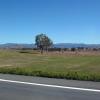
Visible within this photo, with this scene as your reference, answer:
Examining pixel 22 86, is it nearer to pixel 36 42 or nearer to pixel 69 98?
pixel 69 98

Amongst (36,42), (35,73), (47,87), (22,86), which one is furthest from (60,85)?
(36,42)

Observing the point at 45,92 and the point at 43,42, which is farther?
the point at 43,42

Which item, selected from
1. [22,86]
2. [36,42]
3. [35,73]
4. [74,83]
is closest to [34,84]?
[22,86]

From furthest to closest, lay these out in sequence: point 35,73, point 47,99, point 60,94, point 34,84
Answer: point 35,73
point 34,84
point 60,94
point 47,99

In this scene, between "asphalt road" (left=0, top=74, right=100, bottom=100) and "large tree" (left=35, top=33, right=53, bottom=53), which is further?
"large tree" (left=35, top=33, right=53, bottom=53)

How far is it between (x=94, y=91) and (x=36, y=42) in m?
88.6

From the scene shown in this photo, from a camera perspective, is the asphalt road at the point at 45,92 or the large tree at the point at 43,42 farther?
the large tree at the point at 43,42

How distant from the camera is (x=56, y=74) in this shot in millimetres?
15578

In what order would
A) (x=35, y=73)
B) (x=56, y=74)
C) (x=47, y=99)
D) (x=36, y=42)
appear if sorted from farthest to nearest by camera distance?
(x=36, y=42) → (x=35, y=73) → (x=56, y=74) → (x=47, y=99)

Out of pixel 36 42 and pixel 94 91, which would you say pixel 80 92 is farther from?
pixel 36 42

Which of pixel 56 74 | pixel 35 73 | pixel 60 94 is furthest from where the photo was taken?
pixel 35 73

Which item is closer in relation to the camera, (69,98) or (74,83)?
(69,98)

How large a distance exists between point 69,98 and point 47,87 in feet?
7.29

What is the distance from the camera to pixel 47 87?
12.1m
